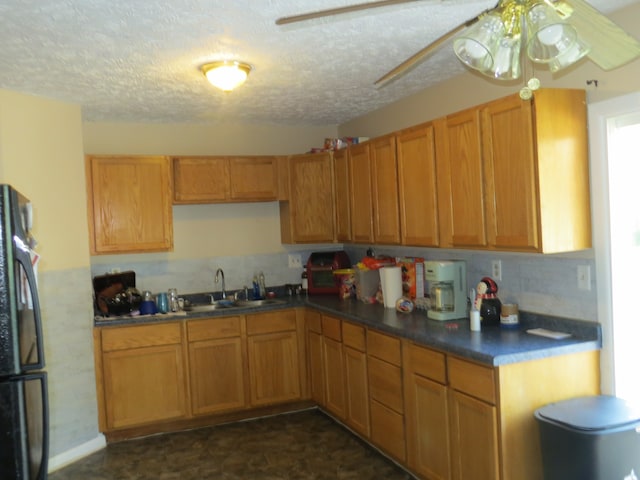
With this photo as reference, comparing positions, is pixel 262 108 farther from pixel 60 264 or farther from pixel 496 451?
pixel 496 451

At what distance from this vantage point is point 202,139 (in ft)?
15.6

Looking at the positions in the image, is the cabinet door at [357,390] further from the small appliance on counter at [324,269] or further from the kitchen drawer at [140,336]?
the kitchen drawer at [140,336]

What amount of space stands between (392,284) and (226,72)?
180cm

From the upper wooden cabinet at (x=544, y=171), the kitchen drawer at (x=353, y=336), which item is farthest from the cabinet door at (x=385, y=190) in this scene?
the upper wooden cabinet at (x=544, y=171)

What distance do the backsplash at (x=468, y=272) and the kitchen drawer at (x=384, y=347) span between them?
680 mm

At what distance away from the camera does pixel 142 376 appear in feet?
13.3

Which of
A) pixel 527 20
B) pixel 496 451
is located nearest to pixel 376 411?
pixel 496 451

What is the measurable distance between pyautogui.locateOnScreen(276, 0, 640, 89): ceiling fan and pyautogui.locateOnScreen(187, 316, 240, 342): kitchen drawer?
3003 mm

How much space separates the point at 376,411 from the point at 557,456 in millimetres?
1338

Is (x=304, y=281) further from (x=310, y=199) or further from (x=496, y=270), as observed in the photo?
(x=496, y=270)

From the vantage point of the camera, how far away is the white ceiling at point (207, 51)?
230 centimetres

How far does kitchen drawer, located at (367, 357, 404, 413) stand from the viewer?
10.6ft

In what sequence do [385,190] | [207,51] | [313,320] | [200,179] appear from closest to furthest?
[207,51]
[385,190]
[313,320]
[200,179]

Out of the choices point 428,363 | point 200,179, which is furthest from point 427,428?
point 200,179
